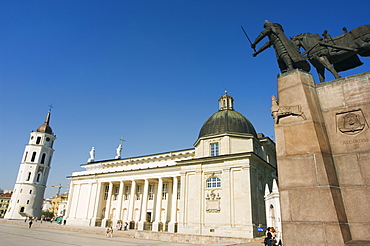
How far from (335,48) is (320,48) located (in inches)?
20.1

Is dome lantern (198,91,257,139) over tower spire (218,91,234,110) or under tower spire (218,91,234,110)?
under

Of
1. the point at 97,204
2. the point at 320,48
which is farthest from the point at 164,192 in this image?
the point at 320,48

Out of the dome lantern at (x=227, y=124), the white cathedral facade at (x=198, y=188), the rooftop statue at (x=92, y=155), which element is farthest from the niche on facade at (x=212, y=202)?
the rooftop statue at (x=92, y=155)

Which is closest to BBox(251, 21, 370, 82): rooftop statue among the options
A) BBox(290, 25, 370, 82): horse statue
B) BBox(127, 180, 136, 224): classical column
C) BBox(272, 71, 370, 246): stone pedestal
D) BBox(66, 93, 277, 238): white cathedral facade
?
BBox(290, 25, 370, 82): horse statue

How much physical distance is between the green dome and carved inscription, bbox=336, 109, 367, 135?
29860 mm

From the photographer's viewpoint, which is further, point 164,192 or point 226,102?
point 164,192

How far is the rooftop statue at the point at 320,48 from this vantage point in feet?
28.9

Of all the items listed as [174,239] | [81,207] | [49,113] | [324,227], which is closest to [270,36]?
[324,227]

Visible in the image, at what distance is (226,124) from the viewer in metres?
38.9

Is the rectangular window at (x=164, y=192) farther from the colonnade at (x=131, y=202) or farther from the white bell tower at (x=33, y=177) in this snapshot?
the white bell tower at (x=33, y=177)

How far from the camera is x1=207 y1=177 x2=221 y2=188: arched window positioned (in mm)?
34562

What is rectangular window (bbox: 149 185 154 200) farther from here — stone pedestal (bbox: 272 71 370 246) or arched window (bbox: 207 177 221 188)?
stone pedestal (bbox: 272 71 370 246)

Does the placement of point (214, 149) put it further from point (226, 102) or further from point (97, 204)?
point (97, 204)

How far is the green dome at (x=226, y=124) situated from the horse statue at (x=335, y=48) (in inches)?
1113
